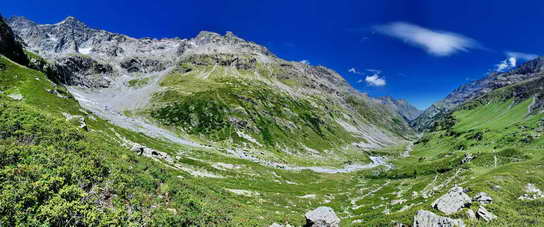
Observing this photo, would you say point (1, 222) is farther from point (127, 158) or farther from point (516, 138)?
point (516, 138)

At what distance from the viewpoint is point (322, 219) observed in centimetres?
2522

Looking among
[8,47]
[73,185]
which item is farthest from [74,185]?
[8,47]

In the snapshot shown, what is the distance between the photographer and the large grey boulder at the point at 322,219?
24.8m

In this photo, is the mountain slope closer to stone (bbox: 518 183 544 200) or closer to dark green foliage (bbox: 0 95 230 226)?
dark green foliage (bbox: 0 95 230 226)

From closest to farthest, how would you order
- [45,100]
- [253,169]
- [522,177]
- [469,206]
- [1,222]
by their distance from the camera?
1. [1,222]
2. [469,206]
3. [522,177]
4. [45,100]
5. [253,169]

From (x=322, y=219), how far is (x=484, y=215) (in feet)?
44.3

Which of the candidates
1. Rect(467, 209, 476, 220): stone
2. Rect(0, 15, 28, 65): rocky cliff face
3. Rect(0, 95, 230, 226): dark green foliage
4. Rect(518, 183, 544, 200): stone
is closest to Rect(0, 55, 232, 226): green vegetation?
Rect(0, 95, 230, 226): dark green foliage

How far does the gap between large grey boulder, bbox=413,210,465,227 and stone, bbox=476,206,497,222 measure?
2.36 meters

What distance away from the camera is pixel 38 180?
14703 millimetres

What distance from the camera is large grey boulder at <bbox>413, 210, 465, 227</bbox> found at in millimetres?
19609

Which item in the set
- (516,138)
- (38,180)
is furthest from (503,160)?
(516,138)

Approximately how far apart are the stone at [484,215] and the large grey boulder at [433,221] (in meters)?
2.36

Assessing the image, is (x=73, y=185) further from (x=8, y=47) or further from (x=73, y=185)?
(x=8, y=47)

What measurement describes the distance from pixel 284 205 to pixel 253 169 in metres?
39.4
